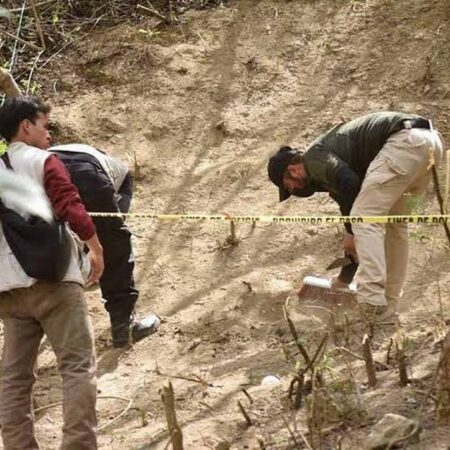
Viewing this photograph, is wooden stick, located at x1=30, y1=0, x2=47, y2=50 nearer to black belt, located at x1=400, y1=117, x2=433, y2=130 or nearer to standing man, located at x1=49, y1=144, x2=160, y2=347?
standing man, located at x1=49, y1=144, x2=160, y2=347

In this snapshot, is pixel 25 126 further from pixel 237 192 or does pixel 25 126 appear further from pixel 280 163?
pixel 237 192

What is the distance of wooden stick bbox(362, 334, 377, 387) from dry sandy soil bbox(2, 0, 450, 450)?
58mm

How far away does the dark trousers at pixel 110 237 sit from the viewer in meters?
5.25

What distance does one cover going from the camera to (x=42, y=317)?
12.7 ft

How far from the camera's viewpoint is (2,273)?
3.81 m

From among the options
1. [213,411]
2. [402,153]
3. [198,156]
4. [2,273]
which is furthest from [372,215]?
[198,156]

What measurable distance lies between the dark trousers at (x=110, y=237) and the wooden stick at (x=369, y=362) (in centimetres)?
194

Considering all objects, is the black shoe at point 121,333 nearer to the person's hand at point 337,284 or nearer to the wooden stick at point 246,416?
the person's hand at point 337,284

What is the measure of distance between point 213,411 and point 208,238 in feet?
8.13

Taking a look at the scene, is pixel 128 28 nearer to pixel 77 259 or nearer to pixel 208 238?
pixel 208 238

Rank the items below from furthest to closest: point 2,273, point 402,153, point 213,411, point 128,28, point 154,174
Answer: point 128,28, point 154,174, point 402,153, point 213,411, point 2,273

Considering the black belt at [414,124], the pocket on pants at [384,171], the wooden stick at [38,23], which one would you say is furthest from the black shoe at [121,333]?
the wooden stick at [38,23]

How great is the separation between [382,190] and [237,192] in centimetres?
213

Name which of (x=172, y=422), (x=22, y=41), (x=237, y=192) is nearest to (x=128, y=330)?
(x=237, y=192)
